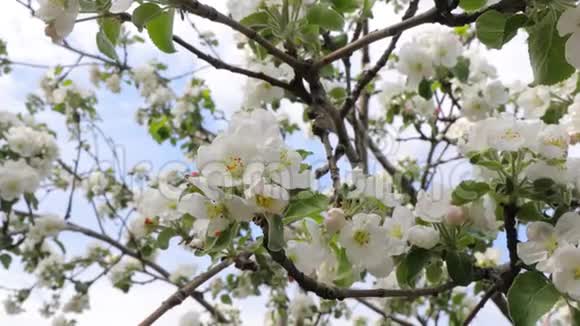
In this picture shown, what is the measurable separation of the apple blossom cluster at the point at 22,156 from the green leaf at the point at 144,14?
5.34ft

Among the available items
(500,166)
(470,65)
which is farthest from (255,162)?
(470,65)

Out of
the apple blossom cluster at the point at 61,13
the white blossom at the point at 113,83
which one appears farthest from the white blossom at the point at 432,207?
the white blossom at the point at 113,83

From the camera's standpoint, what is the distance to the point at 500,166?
906mm

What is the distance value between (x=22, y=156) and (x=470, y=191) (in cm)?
203

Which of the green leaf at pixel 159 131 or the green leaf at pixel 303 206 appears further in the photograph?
the green leaf at pixel 159 131

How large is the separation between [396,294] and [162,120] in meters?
2.06

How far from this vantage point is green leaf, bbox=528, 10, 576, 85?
74 cm

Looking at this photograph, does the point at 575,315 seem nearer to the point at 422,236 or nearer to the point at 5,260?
the point at 422,236

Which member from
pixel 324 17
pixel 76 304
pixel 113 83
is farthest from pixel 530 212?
pixel 113 83

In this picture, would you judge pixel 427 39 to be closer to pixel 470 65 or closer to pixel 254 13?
pixel 470 65

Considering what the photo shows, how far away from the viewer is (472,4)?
0.88m

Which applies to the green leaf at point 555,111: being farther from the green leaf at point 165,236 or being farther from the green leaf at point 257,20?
the green leaf at point 165,236

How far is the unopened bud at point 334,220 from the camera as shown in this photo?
0.88 meters

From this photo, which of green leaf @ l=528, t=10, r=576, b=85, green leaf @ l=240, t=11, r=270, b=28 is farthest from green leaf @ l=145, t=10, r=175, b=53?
green leaf @ l=528, t=10, r=576, b=85
